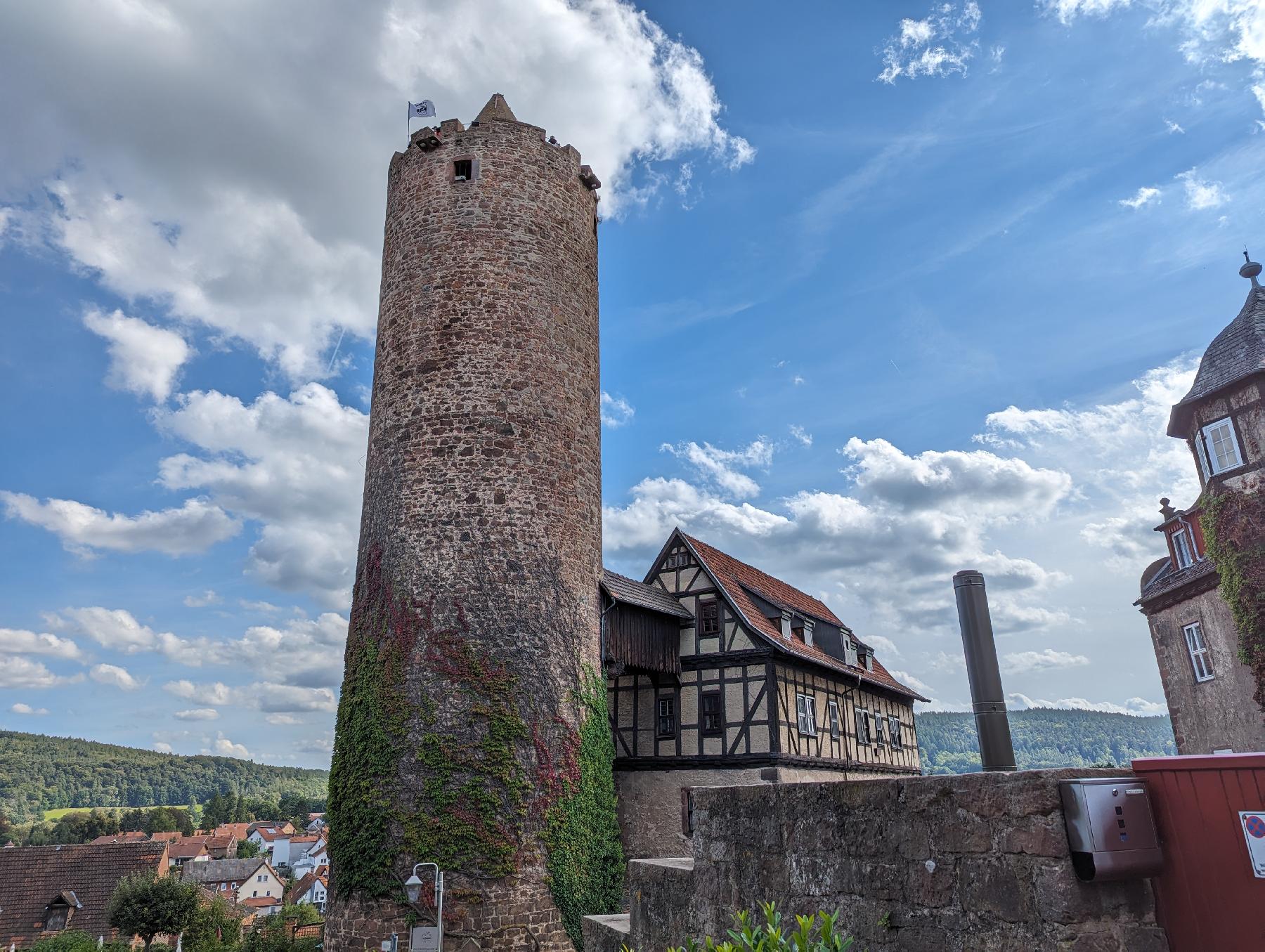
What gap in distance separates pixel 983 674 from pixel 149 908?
29.8 m

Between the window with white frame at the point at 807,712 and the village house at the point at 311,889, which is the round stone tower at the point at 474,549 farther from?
the village house at the point at 311,889

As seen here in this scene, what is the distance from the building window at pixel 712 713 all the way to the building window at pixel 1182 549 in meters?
11.6

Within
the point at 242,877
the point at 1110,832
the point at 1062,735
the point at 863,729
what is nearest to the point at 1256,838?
A: the point at 1110,832

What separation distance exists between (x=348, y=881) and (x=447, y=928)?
5.96 feet

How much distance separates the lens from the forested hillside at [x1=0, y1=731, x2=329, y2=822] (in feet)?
488

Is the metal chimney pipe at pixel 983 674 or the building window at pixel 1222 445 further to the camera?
the building window at pixel 1222 445

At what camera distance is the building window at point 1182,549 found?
19938 millimetres

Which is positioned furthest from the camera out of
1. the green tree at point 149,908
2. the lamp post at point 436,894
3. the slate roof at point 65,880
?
the slate roof at point 65,880

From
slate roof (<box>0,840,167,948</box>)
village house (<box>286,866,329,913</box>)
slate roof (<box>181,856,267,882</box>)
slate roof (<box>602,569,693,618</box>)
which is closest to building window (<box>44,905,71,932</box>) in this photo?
slate roof (<box>0,840,167,948</box>)

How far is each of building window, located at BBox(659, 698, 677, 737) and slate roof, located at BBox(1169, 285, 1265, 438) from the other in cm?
1296

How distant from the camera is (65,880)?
3030 cm

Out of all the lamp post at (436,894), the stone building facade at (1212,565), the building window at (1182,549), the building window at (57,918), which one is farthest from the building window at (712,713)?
the building window at (57,918)

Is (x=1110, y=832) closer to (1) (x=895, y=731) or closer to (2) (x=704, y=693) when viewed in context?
(2) (x=704, y=693)

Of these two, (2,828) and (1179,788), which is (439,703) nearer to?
(1179,788)
